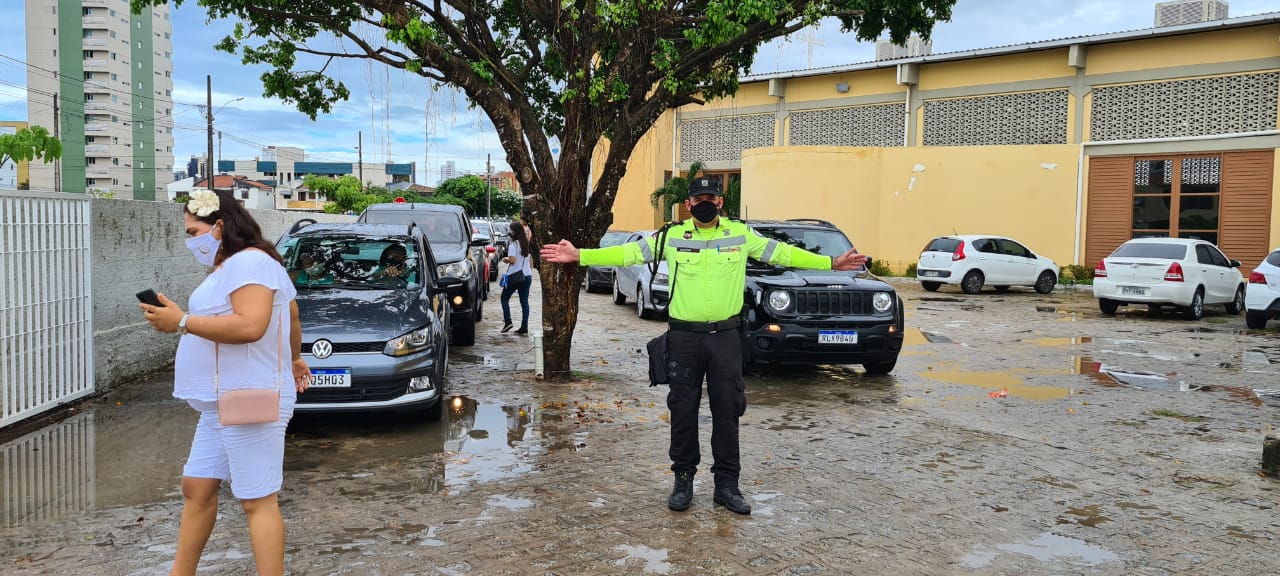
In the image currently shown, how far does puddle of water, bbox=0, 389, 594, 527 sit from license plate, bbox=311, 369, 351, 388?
0.43 metres

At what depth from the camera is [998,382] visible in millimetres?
10516

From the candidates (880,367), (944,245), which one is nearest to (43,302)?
(880,367)

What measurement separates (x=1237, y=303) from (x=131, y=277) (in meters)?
19.1

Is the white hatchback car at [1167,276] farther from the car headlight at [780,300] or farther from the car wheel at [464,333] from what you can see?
the car wheel at [464,333]

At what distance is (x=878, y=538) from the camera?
16.7 feet

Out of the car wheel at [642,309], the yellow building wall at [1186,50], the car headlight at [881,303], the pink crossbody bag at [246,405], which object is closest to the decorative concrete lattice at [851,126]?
the yellow building wall at [1186,50]

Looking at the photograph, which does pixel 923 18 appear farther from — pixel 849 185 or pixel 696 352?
pixel 849 185

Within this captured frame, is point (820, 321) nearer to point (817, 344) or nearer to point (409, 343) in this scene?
point (817, 344)

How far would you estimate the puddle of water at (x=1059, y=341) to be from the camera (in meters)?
13.8

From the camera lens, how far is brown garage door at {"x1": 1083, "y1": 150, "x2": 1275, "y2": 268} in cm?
2327

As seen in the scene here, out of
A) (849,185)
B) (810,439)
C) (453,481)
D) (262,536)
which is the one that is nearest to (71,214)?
(453,481)

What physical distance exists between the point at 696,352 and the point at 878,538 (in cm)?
139

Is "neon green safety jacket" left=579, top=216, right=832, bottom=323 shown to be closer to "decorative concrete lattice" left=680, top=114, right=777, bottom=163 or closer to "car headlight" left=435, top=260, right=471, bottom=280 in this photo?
"car headlight" left=435, top=260, right=471, bottom=280

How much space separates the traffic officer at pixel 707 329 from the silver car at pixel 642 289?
743 centimetres
